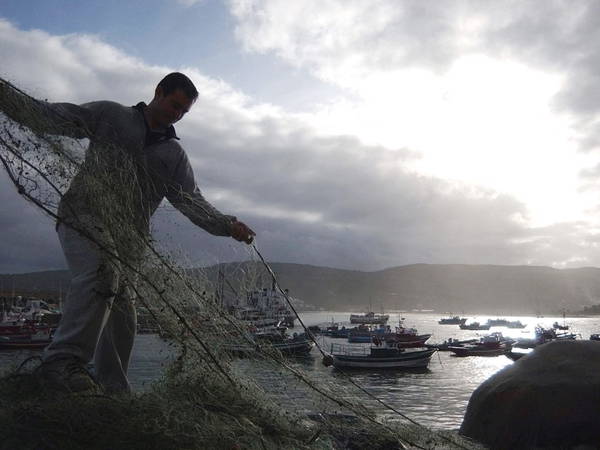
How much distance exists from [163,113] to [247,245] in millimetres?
1116

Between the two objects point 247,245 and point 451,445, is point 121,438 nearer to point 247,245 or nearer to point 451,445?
point 247,245

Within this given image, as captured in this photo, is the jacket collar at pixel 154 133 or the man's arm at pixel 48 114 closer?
the man's arm at pixel 48 114

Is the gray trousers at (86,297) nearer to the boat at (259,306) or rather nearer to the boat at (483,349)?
the boat at (259,306)

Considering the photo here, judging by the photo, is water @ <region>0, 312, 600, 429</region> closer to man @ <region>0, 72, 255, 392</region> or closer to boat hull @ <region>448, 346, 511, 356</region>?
man @ <region>0, 72, 255, 392</region>

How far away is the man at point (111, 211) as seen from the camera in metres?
2.55

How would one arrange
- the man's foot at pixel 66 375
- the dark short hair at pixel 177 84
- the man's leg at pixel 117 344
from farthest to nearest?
the dark short hair at pixel 177 84, the man's leg at pixel 117 344, the man's foot at pixel 66 375

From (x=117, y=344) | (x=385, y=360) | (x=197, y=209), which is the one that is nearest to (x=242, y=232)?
(x=197, y=209)

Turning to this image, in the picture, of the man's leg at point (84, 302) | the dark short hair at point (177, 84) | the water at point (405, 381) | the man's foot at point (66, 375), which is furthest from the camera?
the water at point (405, 381)

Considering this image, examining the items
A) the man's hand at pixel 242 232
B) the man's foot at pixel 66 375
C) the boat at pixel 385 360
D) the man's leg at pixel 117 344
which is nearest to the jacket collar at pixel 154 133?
the man's hand at pixel 242 232

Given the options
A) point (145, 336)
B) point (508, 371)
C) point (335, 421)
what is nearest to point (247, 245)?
point (145, 336)

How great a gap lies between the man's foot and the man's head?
63.1 inches

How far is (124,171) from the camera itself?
2775mm

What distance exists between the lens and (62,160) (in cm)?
263

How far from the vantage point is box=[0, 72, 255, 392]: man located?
255 cm
